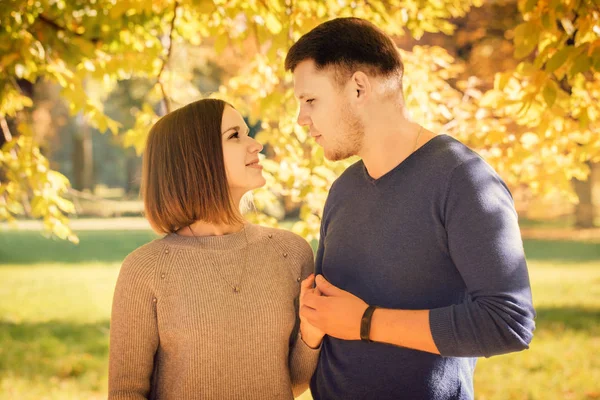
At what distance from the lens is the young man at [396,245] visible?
1806mm

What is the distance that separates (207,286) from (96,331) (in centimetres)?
689

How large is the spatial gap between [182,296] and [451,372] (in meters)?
0.97

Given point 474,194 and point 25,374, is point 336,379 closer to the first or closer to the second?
point 474,194

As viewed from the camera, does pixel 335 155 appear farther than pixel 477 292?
Yes

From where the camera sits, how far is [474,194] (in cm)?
187

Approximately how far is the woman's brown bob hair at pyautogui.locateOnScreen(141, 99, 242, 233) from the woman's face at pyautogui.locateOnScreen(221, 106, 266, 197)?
0.03 metres

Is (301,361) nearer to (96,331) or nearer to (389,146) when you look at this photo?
(389,146)

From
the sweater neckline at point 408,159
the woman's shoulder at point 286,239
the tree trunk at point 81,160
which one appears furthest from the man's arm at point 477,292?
the tree trunk at point 81,160

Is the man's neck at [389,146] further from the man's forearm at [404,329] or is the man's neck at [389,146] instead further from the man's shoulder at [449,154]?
the man's forearm at [404,329]

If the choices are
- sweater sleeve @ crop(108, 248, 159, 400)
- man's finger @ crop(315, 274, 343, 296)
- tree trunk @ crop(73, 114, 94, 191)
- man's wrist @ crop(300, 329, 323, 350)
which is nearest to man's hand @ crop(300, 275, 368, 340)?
man's finger @ crop(315, 274, 343, 296)

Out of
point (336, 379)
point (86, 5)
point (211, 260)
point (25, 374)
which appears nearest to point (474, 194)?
point (336, 379)

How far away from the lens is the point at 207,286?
240cm

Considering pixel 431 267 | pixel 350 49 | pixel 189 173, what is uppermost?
pixel 350 49

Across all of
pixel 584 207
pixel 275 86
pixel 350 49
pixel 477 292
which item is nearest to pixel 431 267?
pixel 477 292
